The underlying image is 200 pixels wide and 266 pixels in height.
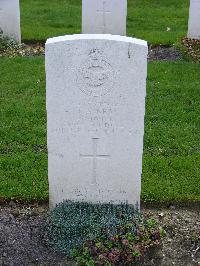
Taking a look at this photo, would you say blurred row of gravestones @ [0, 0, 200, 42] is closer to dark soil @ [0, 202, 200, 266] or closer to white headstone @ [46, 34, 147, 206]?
dark soil @ [0, 202, 200, 266]

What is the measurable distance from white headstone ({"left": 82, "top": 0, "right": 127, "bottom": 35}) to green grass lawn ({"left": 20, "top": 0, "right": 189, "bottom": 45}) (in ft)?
1.71

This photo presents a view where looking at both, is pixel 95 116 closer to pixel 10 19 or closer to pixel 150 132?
pixel 150 132

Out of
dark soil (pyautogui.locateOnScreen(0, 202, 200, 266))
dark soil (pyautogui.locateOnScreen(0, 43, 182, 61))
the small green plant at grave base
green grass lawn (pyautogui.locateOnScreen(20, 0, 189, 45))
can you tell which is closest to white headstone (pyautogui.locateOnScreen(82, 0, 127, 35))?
green grass lawn (pyautogui.locateOnScreen(20, 0, 189, 45))

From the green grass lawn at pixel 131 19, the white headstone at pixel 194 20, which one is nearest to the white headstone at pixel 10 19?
the green grass lawn at pixel 131 19

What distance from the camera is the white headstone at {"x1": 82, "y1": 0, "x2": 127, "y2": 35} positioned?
435 inches

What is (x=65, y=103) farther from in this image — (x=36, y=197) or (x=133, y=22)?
(x=133, y=22)

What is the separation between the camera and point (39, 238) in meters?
A: 4.72

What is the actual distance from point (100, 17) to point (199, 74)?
2966 millimetres

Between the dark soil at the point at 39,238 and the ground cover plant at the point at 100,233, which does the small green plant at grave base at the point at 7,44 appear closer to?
the dark soil at the point at 39,238

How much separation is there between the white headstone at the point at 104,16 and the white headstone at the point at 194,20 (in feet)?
4.17

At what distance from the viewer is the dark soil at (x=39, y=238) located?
178 inches

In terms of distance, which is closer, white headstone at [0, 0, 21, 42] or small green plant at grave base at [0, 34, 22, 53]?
small green plant at grave base at [0, 34, 22, 53]

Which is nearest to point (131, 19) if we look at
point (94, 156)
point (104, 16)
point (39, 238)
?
point (104, 16)

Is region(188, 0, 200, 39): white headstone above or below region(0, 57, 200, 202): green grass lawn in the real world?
above
